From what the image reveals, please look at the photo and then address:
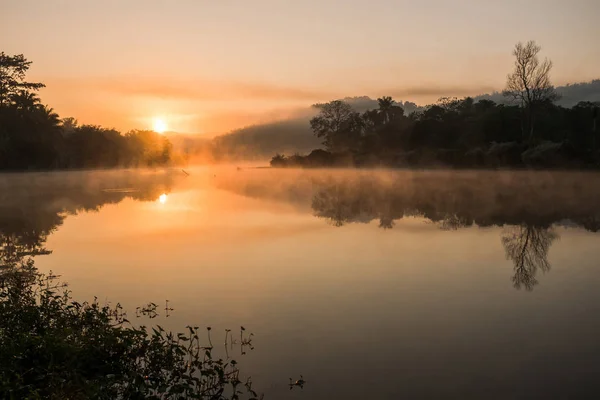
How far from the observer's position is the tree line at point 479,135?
81.4m

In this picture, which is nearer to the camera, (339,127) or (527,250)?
(527,250)

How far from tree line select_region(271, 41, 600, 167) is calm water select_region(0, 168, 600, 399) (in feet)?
151

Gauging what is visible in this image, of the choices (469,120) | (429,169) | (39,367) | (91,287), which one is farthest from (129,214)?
(469,120)

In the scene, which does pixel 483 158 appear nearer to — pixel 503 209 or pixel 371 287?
pixel 503 209

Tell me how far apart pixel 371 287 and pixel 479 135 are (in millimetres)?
89298

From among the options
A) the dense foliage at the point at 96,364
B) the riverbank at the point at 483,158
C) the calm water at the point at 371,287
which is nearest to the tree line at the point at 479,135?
the riverbank at the point at 483,158

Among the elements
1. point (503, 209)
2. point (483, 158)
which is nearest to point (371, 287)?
point (503, 209)

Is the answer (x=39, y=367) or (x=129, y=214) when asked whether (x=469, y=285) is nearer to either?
(x=39, y=367)

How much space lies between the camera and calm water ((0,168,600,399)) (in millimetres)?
10193

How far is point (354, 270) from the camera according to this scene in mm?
19172

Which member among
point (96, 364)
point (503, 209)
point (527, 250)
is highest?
point (96, 364)

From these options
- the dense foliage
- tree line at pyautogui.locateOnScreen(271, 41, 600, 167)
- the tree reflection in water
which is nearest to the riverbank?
tree line at pyautogui.locateOnScreen(271, 41, 600, 167)

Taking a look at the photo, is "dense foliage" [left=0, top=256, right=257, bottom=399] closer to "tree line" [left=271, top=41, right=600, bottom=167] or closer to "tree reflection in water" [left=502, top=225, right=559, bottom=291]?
"tree reflection in water" [left=502, top=225, right=559, bottom=291]

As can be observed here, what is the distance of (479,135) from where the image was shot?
9838cm
